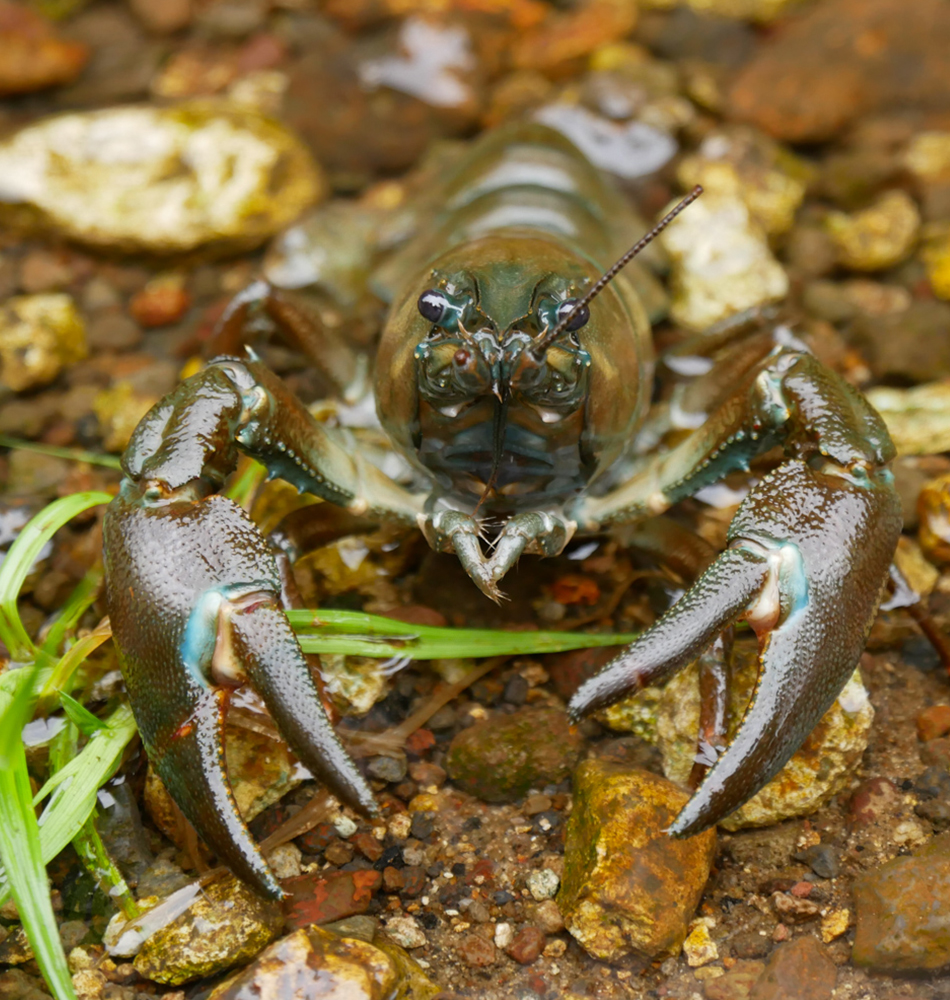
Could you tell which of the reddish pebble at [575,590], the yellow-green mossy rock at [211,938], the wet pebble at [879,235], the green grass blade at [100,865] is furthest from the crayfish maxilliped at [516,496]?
the wet pebble at [879,235]

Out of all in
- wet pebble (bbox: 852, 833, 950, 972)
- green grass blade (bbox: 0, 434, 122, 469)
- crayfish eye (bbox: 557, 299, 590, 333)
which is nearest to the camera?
wet pebble (bbox: 852, 833, 950, 972)

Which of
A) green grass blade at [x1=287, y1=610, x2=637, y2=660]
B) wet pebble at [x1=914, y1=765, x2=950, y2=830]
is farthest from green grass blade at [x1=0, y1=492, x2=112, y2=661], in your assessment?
wet pebble at [x1=914, y1=765, x2=950, y2=830]

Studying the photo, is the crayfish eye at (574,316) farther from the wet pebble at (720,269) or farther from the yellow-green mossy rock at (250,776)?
the wet pebble at (720,269)

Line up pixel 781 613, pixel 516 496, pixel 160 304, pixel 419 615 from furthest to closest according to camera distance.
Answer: pixel 160 304, pixel 419 615, pixel 516 496, pixel 781 613

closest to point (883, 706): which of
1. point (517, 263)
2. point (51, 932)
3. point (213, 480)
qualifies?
point (517, 263)

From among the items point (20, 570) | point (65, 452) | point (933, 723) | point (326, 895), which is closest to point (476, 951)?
point (326, 895)

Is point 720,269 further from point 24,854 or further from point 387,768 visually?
point 24,854

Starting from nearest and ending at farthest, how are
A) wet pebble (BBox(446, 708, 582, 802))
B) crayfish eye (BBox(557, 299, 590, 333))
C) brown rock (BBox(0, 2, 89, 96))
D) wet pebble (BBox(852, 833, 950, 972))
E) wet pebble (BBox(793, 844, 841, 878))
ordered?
wet pebble (BBox(852, 833, 950, 972)) < wet pebble (BBox(793, 844, 841, 878)) < crayfish eye (BBox(557, 299, 590, 333)) < wet pebble (BBox(446, 708, 582, 802)) < brown rock (BBox(0, 2, 89, 96))

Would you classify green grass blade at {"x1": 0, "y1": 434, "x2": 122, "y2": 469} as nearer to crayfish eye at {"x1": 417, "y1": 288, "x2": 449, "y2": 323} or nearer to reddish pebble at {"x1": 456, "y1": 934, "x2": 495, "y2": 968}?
crayfish eye at {"x1": 417, "y1": 288, "x2": 449, "y2": 323}
